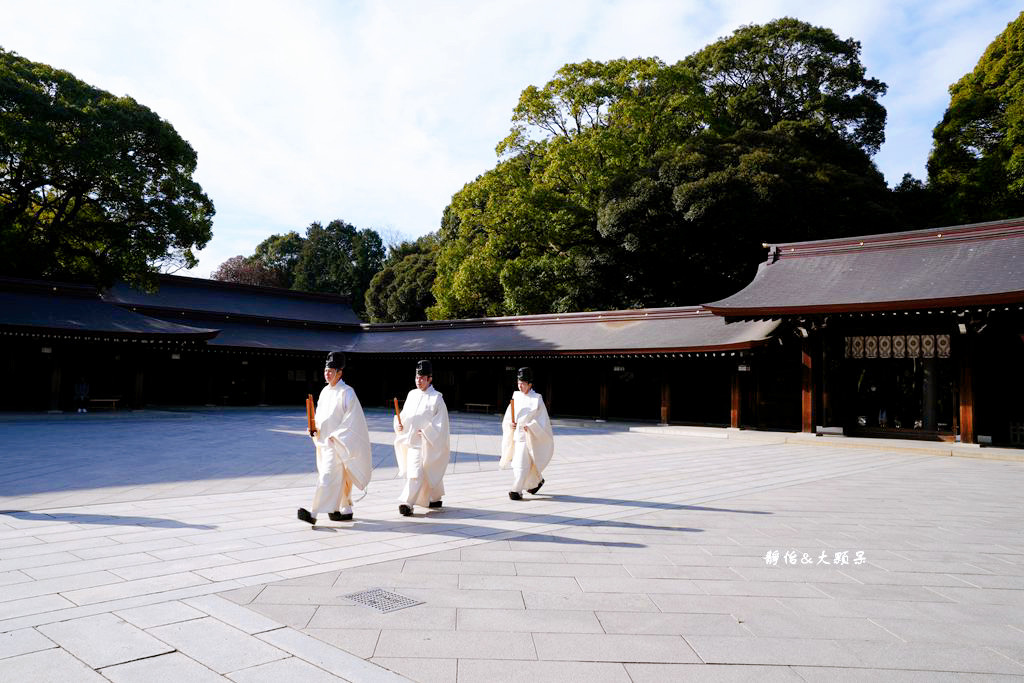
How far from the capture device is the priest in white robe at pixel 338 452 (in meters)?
6.34

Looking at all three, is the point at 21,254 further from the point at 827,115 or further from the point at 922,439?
the point at 827,115

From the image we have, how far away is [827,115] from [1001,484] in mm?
27027

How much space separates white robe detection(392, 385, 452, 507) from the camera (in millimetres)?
6992

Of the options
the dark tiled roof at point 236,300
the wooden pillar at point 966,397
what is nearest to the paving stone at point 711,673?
the wooden pillar at point 966,397

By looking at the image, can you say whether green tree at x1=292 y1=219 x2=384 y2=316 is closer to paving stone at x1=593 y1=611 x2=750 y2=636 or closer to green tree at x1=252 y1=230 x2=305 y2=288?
green tree at x1=252 y1=230 x2=305 y2=288

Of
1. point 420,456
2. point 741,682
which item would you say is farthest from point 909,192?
point 741,682

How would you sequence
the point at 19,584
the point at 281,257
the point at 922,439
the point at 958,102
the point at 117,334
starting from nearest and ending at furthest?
1. the point at 19,584
2. the point at 922,439
3. the point at 117,334
4. the point at 958,102
5. the point at 281,257

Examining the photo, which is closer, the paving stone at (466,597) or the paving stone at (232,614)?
the paving stone at (232,614)

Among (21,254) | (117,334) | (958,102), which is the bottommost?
(117,334)

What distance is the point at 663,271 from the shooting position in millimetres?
30359

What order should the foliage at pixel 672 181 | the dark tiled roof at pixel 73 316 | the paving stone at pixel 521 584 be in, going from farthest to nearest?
1. the foliage at pixel 672 181
2. the dark tiled roof at pixel 73 316
3. the paving stone at pixel 521 584

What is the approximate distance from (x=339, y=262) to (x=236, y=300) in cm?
2702

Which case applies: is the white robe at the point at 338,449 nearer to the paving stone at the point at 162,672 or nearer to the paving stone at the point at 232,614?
the paving stone at the point at 232,614

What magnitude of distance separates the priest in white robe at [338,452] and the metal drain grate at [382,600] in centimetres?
204
